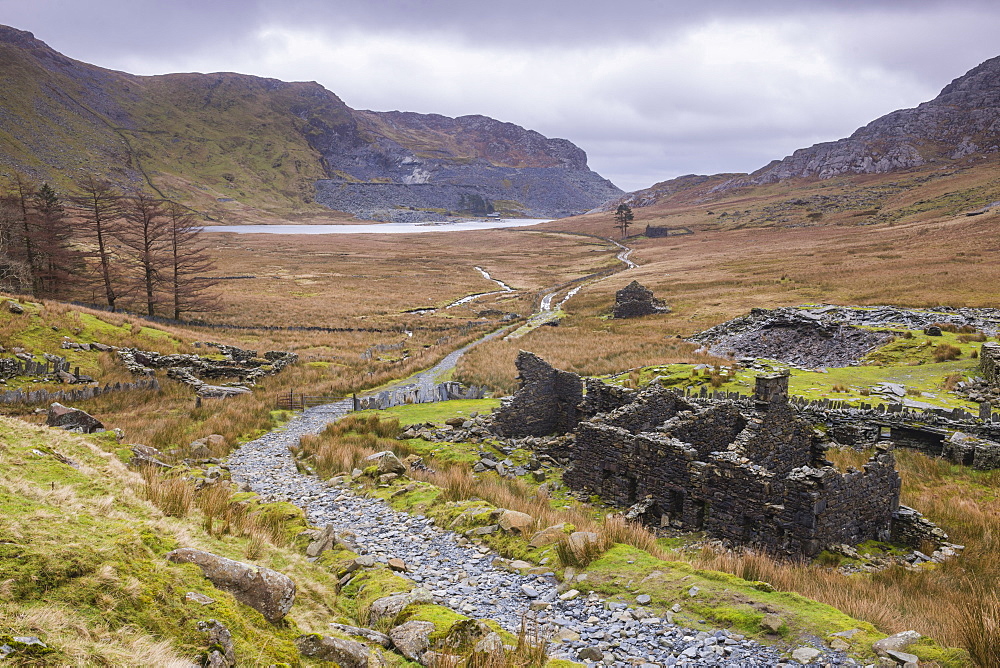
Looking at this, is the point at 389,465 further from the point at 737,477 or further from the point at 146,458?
the point at 737,477

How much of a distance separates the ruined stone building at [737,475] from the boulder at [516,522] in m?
4.28

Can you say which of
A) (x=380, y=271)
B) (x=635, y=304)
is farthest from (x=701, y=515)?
(x=380, y=271)

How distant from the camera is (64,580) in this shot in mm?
4410

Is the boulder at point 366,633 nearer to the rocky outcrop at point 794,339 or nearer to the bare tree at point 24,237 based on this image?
the rocky outcrop at point 794,339

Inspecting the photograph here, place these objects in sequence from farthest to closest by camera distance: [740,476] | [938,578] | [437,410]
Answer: [437,410]
[740,476]
[938,578]

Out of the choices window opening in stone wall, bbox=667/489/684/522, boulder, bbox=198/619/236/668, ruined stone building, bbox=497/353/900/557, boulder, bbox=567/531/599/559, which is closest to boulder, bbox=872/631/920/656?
boulder, bbox=567/531/599/559

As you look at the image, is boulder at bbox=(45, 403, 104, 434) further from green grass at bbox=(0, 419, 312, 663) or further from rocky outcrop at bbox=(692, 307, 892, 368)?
rocky outcrop at bbox=(692, 307, 892, 368)

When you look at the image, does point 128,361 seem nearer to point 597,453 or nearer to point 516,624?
point 597,453

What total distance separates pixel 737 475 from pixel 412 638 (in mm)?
8824

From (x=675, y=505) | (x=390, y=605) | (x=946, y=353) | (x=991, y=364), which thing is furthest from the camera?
(x=946, y=353)

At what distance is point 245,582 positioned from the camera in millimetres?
5691

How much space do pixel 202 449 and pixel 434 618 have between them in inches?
550

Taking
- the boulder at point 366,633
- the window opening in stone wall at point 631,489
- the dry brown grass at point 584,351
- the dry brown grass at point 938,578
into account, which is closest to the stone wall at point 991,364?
the dry brown grass at point 938,578

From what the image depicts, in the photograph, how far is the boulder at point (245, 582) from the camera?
5.58 metres
